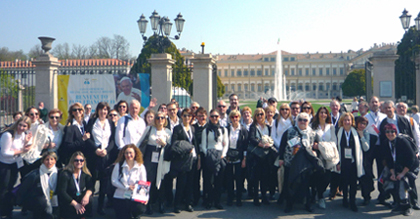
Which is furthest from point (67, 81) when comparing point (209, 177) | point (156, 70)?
point (209, 177)

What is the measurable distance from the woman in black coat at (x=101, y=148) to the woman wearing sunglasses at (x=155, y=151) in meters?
0.49

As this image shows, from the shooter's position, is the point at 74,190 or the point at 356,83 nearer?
the point at 74,190

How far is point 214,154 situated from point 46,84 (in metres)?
7.85

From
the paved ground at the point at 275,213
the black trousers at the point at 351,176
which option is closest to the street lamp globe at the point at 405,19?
the paved ground at the point at 275,213

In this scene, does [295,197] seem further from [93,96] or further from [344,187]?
[93,96]

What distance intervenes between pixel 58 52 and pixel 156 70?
175 feet

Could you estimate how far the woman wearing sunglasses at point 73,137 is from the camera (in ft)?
18.6

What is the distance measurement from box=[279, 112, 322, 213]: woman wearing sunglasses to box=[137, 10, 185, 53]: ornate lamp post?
721 centimetres

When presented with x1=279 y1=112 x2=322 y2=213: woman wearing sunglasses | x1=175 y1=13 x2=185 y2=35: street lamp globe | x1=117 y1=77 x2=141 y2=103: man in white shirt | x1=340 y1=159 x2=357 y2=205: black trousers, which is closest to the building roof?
x1=117 y1=77 x2=141 y2=103: man in white shirt

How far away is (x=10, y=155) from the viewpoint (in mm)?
5297

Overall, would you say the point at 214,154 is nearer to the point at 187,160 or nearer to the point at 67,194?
the point at 187,160

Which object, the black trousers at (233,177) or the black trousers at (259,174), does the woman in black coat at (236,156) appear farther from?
the black trousers at (259,174)

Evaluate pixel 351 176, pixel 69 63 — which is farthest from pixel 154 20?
pixel 69 63

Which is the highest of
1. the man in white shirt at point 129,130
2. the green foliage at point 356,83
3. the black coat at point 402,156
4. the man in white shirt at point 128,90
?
the green foliage at point 356,83
